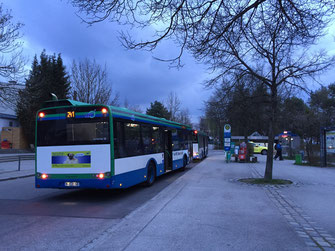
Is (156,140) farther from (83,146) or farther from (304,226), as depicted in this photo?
(304,226)

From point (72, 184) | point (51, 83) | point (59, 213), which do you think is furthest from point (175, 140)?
point (51, 83)

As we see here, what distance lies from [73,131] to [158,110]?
54621mm

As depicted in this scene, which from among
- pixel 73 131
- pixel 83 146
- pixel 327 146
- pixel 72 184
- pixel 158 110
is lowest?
pixel 72 184

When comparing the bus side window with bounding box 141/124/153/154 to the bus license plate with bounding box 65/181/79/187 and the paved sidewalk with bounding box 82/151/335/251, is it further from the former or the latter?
the bus license plate with bounding box 65/181/79/187

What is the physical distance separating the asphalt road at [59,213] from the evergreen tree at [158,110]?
51077mm

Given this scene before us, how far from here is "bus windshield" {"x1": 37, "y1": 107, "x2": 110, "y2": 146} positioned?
8570 millimetres

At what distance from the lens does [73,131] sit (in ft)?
28.8

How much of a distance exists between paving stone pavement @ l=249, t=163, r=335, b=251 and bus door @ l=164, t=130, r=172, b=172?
5.86m

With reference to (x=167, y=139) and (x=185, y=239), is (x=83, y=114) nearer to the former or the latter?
(x=185, y=239)

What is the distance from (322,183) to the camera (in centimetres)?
1266

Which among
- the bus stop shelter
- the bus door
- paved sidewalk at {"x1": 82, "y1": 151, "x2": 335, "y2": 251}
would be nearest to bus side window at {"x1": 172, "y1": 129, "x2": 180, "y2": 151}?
the bus door

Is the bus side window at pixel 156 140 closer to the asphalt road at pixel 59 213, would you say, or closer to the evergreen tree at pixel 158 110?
the asphalt road at pixel 59 213

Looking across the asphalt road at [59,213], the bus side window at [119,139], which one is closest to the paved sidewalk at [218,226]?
the asphalt road at [59,213]

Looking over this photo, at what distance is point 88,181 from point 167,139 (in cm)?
654
